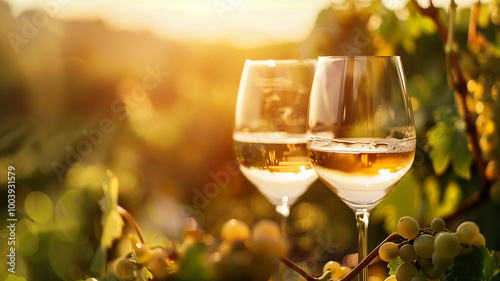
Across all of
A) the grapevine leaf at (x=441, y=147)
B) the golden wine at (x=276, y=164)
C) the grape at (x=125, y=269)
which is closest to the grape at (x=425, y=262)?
the grape at (x=125, y=269)

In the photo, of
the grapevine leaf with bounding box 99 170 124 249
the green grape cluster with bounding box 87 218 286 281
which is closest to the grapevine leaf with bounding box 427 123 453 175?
the grapevine leaf with bounding box 99 170 124 249

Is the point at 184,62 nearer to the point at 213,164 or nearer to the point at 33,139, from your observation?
the point at 213,164

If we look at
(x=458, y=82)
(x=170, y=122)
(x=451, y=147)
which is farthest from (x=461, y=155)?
(x=170, y=122)

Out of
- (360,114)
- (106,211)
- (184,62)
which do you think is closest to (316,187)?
(184,62)

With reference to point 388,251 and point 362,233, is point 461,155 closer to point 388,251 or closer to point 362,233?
point 362,233

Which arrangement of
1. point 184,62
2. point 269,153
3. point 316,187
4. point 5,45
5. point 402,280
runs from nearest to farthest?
1. point 402,280
2. point 269,153
3. point 5,45
4. point 316,187
5. point 184,62

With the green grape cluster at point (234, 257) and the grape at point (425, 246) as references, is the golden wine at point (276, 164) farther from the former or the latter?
the green grape cluster at point (234, 257)
